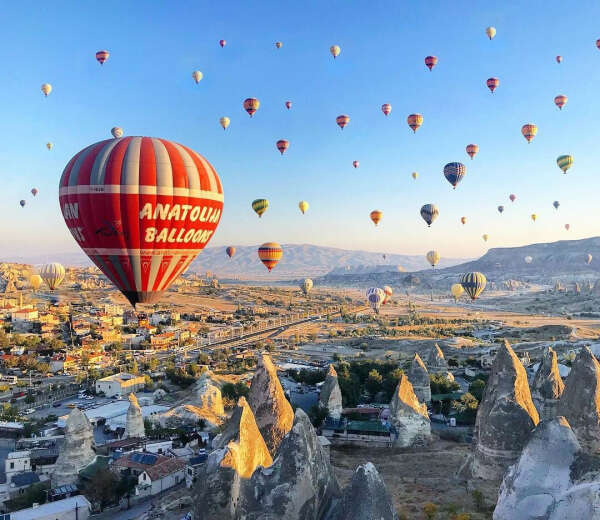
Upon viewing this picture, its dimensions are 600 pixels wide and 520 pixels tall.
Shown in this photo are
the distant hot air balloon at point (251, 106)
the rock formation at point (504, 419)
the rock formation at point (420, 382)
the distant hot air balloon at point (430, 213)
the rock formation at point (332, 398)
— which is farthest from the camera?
the distant hot air balloon at point (430, 213)

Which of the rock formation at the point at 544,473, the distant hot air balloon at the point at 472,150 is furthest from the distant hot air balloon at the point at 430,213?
the rock formation at the point at 544,473

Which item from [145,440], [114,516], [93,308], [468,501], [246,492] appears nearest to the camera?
[246,492]

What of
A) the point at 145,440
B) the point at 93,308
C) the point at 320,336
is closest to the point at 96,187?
the point at 145,440

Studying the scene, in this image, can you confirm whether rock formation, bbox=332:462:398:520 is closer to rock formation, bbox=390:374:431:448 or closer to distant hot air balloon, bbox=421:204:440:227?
rock formation, bbox=390:374:431:448

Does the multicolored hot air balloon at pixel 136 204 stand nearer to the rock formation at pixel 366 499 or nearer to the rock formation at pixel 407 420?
the rock formation at pixel 407 420

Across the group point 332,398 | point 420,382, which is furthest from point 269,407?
point 420,382

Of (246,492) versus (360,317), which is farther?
(360,317)

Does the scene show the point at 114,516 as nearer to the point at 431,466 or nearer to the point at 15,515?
the point at 15,515
